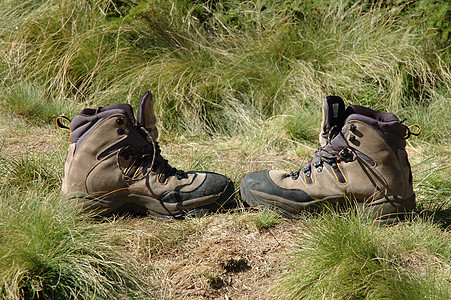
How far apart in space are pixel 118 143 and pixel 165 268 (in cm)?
69

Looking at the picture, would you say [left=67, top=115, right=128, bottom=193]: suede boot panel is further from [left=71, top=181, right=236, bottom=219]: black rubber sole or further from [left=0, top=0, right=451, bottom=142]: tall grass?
[left=0, top=0, right=451, bottom=142]: tall grass

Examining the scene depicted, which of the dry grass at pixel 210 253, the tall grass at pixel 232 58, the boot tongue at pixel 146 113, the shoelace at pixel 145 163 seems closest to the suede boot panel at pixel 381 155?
the dry grass at pixel 210 253

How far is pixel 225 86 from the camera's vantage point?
4035 mm

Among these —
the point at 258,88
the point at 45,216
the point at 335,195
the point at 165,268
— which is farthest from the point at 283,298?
the point at 258,88

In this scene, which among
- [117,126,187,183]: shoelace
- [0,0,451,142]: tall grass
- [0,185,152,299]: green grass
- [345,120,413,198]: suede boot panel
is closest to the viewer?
[0,185,152,299]: green grass

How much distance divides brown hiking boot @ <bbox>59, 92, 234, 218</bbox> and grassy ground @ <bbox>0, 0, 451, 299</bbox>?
9cm

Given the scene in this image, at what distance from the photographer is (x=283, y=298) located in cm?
165

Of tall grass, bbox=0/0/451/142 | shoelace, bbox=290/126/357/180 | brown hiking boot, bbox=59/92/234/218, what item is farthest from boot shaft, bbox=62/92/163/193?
tall grass, bbox=0/0/451/142

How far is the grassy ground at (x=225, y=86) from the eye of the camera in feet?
Result: 6.92

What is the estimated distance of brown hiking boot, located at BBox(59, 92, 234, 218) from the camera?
2156 mm

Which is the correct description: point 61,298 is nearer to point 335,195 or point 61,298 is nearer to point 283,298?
point 283,298

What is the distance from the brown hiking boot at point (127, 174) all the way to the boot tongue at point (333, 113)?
62cm

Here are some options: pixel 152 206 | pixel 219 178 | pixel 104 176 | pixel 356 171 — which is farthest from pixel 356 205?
pixel 104 176

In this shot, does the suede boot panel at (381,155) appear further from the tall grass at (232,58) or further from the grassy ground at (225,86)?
the tall grass at (232,58)
